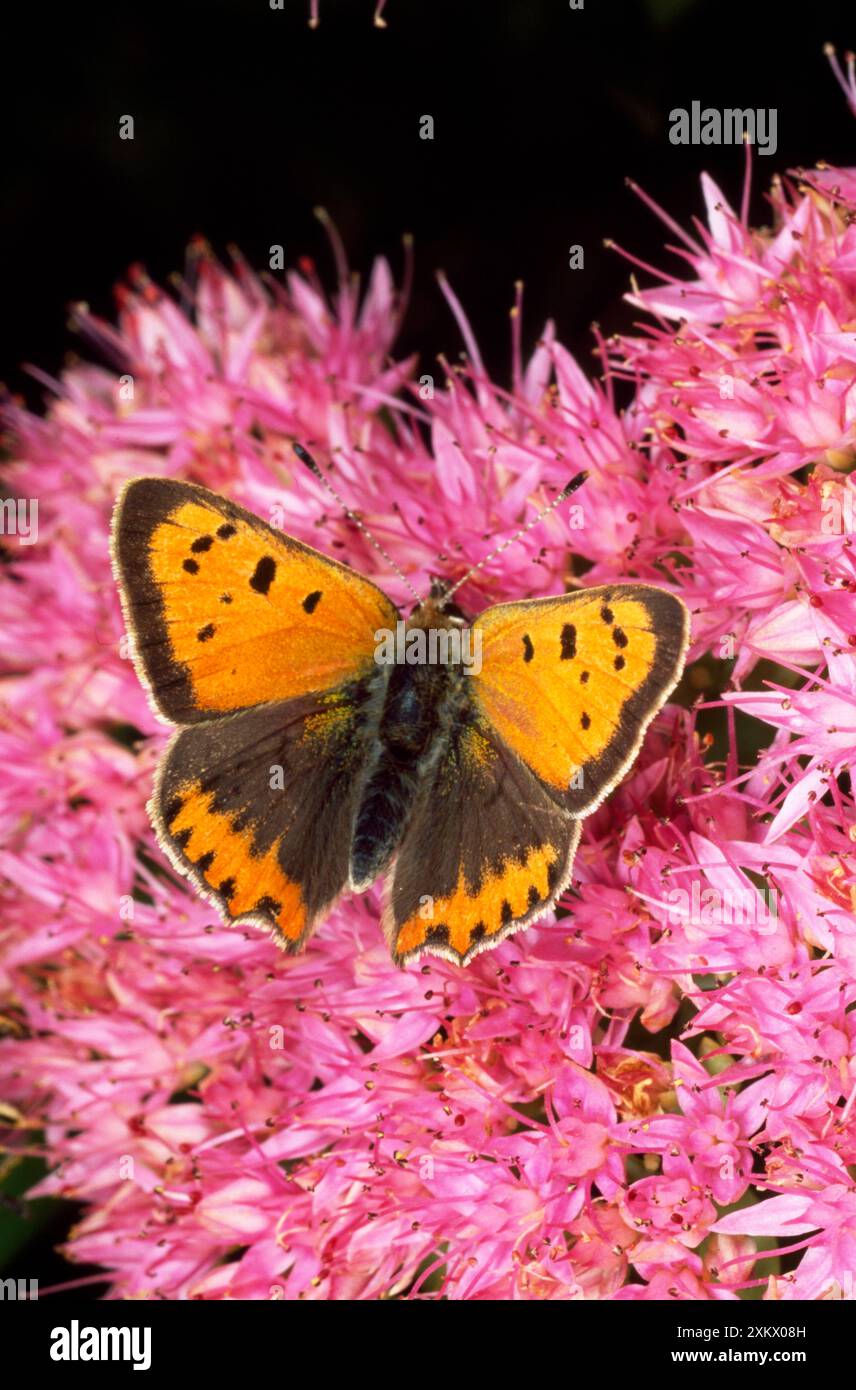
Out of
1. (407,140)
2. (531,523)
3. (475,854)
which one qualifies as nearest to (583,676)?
(475,854)

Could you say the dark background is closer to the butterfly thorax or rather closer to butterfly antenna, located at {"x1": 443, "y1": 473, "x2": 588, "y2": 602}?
butterfly antenna, located at {"x1": 443, "y1": 473, "x2": 588, "y2": 602}

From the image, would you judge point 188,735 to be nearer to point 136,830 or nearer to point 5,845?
point 136,830

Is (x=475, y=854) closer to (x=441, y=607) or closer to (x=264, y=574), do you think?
(x=441, y=607)

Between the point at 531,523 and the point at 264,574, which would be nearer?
the point at 264,574

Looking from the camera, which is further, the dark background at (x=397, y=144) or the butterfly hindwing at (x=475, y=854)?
the dark background at (x=397, y=144)

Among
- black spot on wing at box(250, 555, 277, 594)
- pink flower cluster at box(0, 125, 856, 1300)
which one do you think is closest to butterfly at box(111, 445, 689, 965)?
black spot on wing at box(250, 555, 277, 594)

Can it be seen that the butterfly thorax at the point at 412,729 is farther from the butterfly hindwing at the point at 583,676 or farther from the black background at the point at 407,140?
the black background at the point at 407,140

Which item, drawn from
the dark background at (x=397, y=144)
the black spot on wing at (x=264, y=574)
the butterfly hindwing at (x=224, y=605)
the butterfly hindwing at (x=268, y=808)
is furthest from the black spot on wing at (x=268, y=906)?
the dark background at (x=397, y=144)
